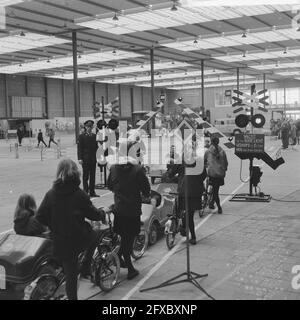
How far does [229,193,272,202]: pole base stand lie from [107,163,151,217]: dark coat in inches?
233

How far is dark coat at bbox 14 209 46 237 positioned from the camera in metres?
5.06

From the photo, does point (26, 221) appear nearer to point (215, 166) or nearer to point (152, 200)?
point (152, 200)

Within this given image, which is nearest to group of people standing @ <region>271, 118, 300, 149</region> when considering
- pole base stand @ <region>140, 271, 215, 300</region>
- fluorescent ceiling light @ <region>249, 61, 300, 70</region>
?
fluorescent ceiling light @ <region>249, 61, 300, 70</region>

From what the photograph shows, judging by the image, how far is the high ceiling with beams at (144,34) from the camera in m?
19.2

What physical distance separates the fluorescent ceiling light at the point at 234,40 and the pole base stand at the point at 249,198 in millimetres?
16474

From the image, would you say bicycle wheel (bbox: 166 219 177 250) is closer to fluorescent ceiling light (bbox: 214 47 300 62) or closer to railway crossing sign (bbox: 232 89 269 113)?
railway crossing sign (bbox: 232 89 269 113)

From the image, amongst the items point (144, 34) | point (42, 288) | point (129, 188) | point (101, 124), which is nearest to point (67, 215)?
point (42, 288)

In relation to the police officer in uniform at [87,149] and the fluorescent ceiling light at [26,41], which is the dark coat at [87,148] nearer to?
the police officer in uniform at [87,149]

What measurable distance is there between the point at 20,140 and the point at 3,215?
25279 mm

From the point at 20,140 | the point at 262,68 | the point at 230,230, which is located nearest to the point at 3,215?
the point at 230,230

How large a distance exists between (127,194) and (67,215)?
1377 mm

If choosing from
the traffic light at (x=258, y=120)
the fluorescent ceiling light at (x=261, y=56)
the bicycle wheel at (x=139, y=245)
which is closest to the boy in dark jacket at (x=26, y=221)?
the bicycle wheel at (x=139, y=245)

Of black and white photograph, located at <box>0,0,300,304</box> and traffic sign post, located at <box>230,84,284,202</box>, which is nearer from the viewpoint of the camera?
black and white photograph, located at <box>0,0,300,304</box>

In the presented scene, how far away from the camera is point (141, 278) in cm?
573
